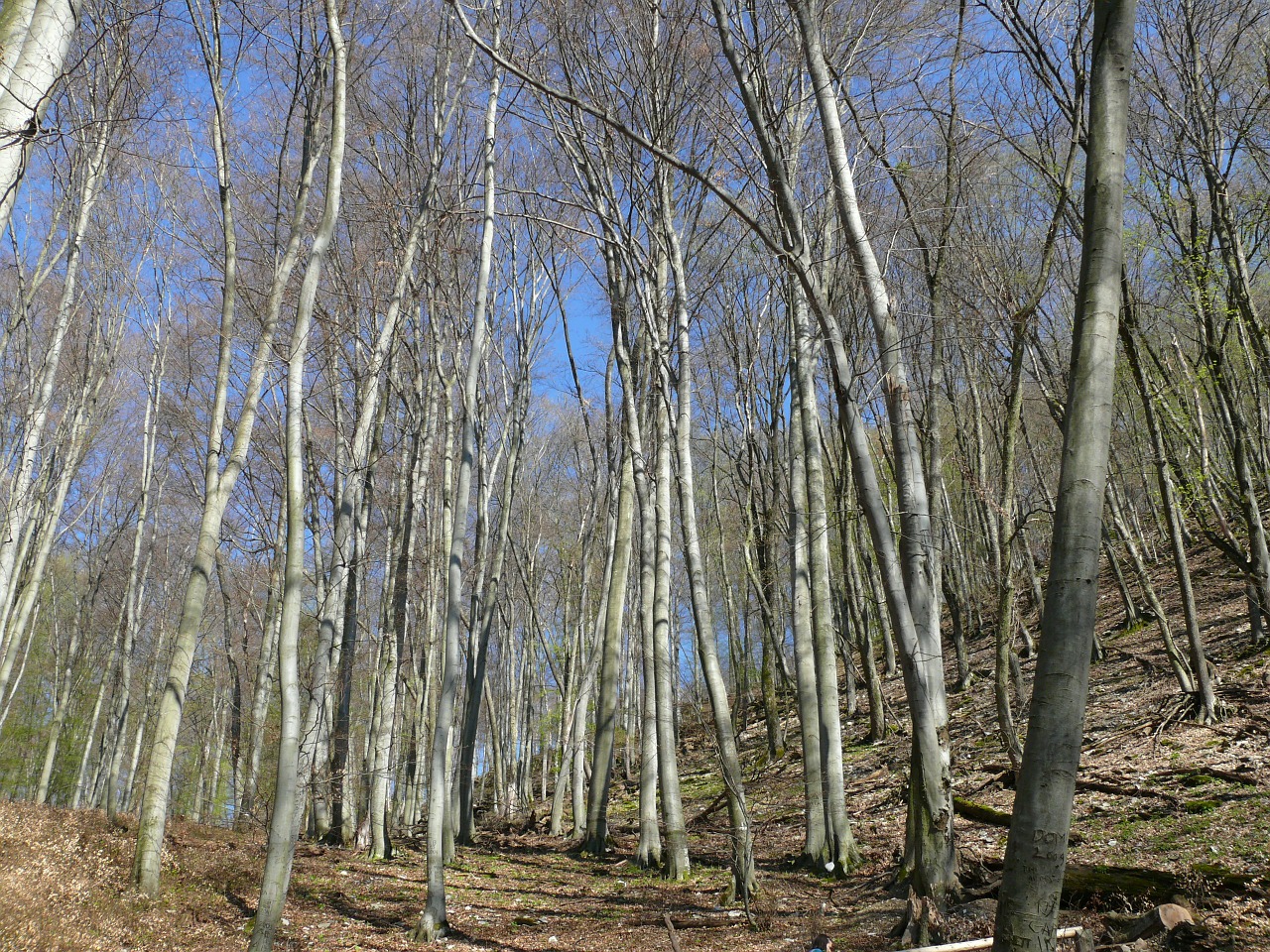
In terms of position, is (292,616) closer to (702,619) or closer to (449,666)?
(449,666)

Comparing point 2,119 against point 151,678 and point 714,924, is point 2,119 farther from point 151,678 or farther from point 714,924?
point 151,678

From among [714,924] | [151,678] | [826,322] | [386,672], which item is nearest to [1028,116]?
[826,322]

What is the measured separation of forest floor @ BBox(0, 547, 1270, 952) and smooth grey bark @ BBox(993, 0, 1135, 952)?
96.2 inches

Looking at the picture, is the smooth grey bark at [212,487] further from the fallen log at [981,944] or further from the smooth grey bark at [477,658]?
the fallen log at [981,944]

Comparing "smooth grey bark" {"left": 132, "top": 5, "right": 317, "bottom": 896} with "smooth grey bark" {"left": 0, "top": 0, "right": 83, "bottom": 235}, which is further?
"smooth grey bark" {"left": 132, "top": 5, "right": 317, "bottom": 896}

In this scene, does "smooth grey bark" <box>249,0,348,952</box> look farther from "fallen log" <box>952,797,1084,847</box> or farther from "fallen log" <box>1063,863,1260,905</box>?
"fallen log" <box>952,797,1084,847</box>

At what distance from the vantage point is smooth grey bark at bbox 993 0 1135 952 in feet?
7.50

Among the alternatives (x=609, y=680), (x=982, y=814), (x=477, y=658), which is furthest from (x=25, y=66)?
(x=477, y=658)

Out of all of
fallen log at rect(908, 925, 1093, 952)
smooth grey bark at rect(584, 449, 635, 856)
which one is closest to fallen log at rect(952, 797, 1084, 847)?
fallen log at rect(908, 925, 1093, 952)

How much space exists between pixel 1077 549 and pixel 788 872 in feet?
21.4

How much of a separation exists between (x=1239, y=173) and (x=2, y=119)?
12109 millimetres

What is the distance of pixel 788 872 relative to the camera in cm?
775

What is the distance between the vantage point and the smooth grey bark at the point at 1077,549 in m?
2.29

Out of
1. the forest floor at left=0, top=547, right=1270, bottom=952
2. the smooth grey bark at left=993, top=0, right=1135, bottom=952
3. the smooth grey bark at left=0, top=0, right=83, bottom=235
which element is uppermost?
the smooth grey bark at left=0, top=0, right=83, bottom=235
